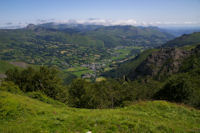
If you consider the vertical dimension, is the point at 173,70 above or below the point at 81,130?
below

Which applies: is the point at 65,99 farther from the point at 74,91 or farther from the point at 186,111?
the point at 186,111

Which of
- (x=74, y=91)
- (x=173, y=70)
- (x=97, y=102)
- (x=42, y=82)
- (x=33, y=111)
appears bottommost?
(x=173, y=70)

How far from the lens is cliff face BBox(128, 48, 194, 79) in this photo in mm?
161712

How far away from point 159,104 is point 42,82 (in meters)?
43.0

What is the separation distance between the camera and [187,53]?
186 m

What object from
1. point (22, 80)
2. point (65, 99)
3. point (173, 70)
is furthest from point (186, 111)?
point (173, 70)

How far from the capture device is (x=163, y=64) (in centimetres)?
18088

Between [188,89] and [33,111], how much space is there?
59.6m

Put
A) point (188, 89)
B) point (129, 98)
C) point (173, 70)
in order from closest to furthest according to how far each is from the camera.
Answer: point (188, 89)
point (129, 98)
point (173, 70)

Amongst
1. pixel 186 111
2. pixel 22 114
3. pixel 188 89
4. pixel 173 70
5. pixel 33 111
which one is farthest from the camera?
pixel 173 70

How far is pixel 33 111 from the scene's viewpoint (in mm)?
22047

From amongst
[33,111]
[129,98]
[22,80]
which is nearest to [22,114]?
[33,111]

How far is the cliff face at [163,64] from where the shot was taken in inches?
6367

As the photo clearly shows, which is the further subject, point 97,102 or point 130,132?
point 97,102
